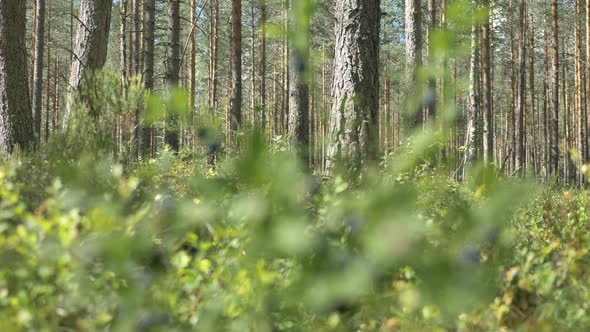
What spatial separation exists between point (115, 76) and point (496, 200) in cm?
175

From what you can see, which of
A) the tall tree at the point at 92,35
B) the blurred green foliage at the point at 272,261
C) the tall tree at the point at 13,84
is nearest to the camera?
the blurred green foliage at the point at 272,261

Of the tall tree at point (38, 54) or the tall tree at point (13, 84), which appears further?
the tall tree at point (38, 54)

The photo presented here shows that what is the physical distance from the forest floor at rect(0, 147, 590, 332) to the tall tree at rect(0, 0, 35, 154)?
3.64 m

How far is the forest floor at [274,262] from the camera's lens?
28.5 inches

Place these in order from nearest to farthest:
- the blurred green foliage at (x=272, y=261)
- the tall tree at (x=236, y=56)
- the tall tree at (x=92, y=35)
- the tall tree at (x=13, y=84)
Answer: the blurred green foliage at (x=272, y=261) → the tall tree at (x=13, y=84) → the tall tree at (x=92, y=35) → the tall tree at (x=236, y=56)

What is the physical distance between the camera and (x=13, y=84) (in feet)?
15.8

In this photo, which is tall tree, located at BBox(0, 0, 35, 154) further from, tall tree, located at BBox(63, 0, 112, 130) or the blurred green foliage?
the blurred green foliage

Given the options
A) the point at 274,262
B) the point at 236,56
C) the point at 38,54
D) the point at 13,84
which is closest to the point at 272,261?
the point at 274,262

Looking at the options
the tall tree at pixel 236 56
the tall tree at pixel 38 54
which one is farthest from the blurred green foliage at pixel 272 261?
the tall tree at pixel 38 54

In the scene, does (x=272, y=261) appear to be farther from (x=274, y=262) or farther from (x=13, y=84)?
(x=13, y=84)

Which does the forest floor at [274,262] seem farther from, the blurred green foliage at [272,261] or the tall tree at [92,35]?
the tall tree at [92,35]

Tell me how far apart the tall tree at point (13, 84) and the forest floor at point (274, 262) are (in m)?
3.64

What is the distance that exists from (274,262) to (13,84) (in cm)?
458

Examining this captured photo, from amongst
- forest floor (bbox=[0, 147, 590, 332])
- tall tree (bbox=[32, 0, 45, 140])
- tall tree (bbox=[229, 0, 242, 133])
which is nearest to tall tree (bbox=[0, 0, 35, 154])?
forest floor (bbox=[0, 147, 590, 332])
